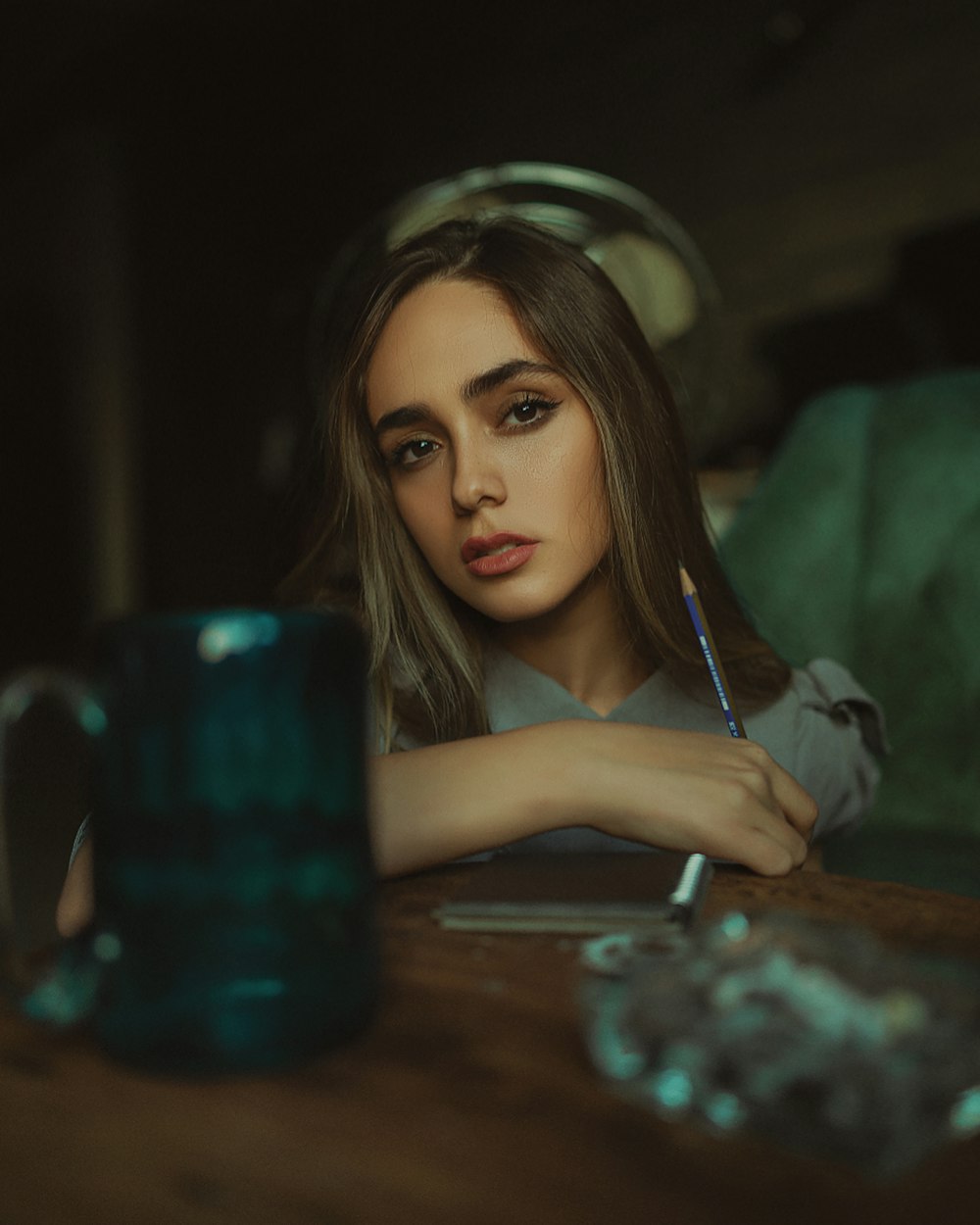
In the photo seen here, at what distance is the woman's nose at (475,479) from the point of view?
85cm

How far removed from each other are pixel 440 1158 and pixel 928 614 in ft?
3.70

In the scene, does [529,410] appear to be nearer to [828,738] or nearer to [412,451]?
[412,451]

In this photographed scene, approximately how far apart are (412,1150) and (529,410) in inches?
27.1

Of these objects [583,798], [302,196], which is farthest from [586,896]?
[302,196]

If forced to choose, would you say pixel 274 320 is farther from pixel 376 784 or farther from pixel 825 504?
pixel 376 784

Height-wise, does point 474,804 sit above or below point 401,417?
below

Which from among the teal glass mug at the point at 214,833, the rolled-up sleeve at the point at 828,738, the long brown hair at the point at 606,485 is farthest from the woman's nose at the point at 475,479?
the teal glass mug at the point at 214,833

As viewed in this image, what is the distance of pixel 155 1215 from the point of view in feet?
0.98

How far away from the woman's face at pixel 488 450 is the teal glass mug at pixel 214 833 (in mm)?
506

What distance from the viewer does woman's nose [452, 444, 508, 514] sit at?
853 millimetres

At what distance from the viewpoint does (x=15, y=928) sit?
381 millimetres

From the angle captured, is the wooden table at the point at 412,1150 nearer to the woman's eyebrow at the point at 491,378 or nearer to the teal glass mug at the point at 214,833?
the teal glass mug at the point at 214,833

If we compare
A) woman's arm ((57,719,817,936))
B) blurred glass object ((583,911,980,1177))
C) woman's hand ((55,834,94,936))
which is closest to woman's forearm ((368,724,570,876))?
woman's arm ((57,719,817,936))

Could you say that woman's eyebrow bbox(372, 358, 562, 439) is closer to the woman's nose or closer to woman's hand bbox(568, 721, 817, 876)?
the woman's nose
